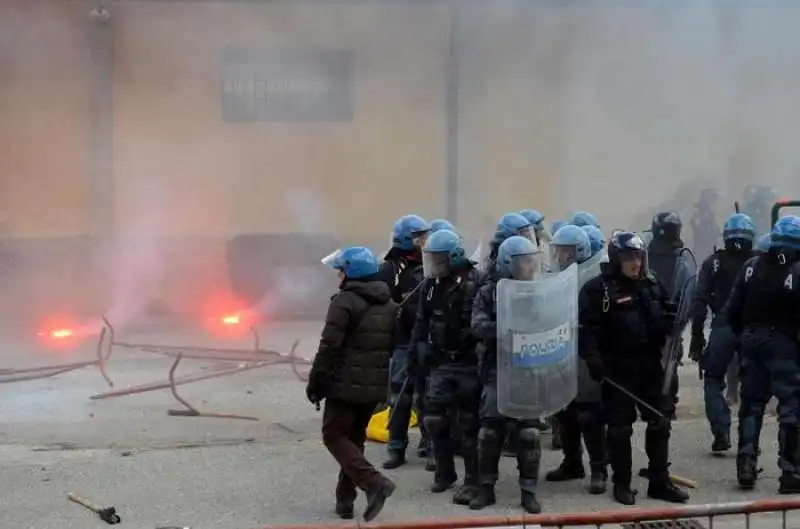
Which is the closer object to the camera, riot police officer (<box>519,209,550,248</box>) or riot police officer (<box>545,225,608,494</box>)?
riot police officer (<box>545,225,608,494</box>)

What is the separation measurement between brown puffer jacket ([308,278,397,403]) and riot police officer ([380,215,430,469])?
2.99 feet

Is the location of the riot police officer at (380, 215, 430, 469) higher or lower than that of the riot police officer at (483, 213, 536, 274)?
lower

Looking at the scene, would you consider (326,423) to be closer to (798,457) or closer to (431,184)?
(798,457)

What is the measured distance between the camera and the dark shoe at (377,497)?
492 cm

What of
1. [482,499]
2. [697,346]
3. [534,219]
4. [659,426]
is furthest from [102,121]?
[659,426]

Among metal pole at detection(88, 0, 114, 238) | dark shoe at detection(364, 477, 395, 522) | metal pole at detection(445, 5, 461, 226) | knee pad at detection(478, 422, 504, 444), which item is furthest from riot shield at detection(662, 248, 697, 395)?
metal pole at detection(88, 0, 114, 238)

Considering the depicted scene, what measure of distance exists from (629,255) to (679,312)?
48 centimetres

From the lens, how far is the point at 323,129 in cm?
1340

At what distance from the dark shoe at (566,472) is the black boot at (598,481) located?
19 cm

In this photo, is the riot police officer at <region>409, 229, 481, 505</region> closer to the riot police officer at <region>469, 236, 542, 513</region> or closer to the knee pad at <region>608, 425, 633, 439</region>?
the riot police officer at <region>469, 236, 542, 513</region>

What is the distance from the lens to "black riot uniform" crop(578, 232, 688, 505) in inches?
204

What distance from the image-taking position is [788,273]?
5.32 meters

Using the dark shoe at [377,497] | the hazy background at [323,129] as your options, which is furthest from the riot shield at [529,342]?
the hazy background at [323,129]

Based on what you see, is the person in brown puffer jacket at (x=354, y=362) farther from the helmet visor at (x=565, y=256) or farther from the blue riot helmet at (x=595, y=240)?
the blue riot helmet at (x=595, y=240)
